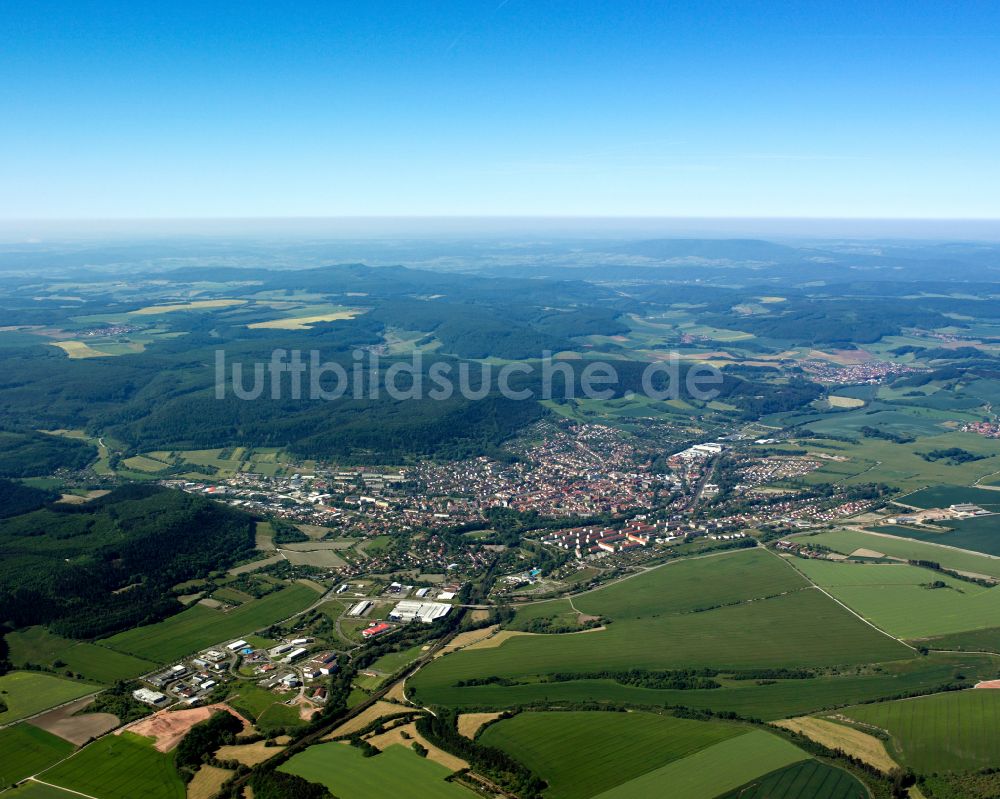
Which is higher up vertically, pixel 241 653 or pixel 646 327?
pixel 646 327

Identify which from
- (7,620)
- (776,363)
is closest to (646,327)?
(776,363)

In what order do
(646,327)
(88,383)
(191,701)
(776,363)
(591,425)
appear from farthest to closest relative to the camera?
(646,327) < (776,363) < (88,383) < (591,425) < (191,701)

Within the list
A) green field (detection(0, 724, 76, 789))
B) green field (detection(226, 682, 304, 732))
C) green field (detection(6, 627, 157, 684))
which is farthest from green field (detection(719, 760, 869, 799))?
green field (detection(6, 627, 157, 684))

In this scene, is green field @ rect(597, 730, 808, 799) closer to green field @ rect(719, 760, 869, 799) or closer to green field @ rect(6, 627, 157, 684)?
green field @ rect(719, 760, 869, 799)

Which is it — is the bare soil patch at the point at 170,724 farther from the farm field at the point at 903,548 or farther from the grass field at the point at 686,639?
the farm field at the point at 903,548

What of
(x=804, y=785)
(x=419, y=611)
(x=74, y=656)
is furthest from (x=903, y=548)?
(x=74, y=656)

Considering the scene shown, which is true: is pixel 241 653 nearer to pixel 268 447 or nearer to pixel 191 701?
pixel 191 701

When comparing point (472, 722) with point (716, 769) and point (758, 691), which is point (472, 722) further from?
point (758, 691)
